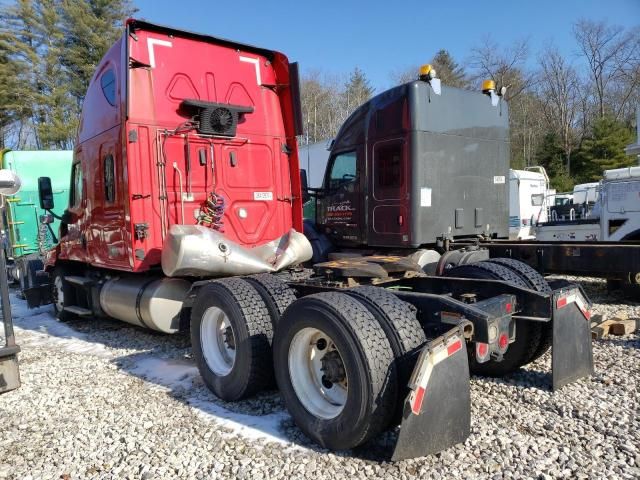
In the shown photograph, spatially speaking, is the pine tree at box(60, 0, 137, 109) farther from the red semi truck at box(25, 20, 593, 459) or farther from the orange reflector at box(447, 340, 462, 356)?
the orange reflector at box(447, 340, 462, 356)

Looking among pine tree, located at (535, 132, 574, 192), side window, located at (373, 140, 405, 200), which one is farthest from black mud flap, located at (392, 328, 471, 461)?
pine tree, located at (535, 132, 574, 192)

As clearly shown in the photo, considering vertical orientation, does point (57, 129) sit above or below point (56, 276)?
above

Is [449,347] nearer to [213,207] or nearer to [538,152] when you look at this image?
[213,207]

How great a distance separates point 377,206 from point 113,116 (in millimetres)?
3727

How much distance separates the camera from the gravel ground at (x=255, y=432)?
9.68 feet

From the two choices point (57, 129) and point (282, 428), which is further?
point (57, 129)

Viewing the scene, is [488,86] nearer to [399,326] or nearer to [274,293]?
[274,293]

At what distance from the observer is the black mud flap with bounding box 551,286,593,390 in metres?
3.57

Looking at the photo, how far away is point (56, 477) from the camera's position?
3057 millimetres

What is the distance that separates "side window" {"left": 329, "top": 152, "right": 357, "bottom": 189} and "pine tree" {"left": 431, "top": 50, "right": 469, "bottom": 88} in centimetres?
3869

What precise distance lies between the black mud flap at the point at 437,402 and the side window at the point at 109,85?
14.8 feet

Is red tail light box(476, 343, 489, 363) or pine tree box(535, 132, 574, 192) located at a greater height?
pine tree box(535, 132, 574, 192)

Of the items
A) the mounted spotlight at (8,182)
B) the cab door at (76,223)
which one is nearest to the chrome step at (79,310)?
the cab door at (76,223)

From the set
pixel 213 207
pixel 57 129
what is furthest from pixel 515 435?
pixel 57 129
